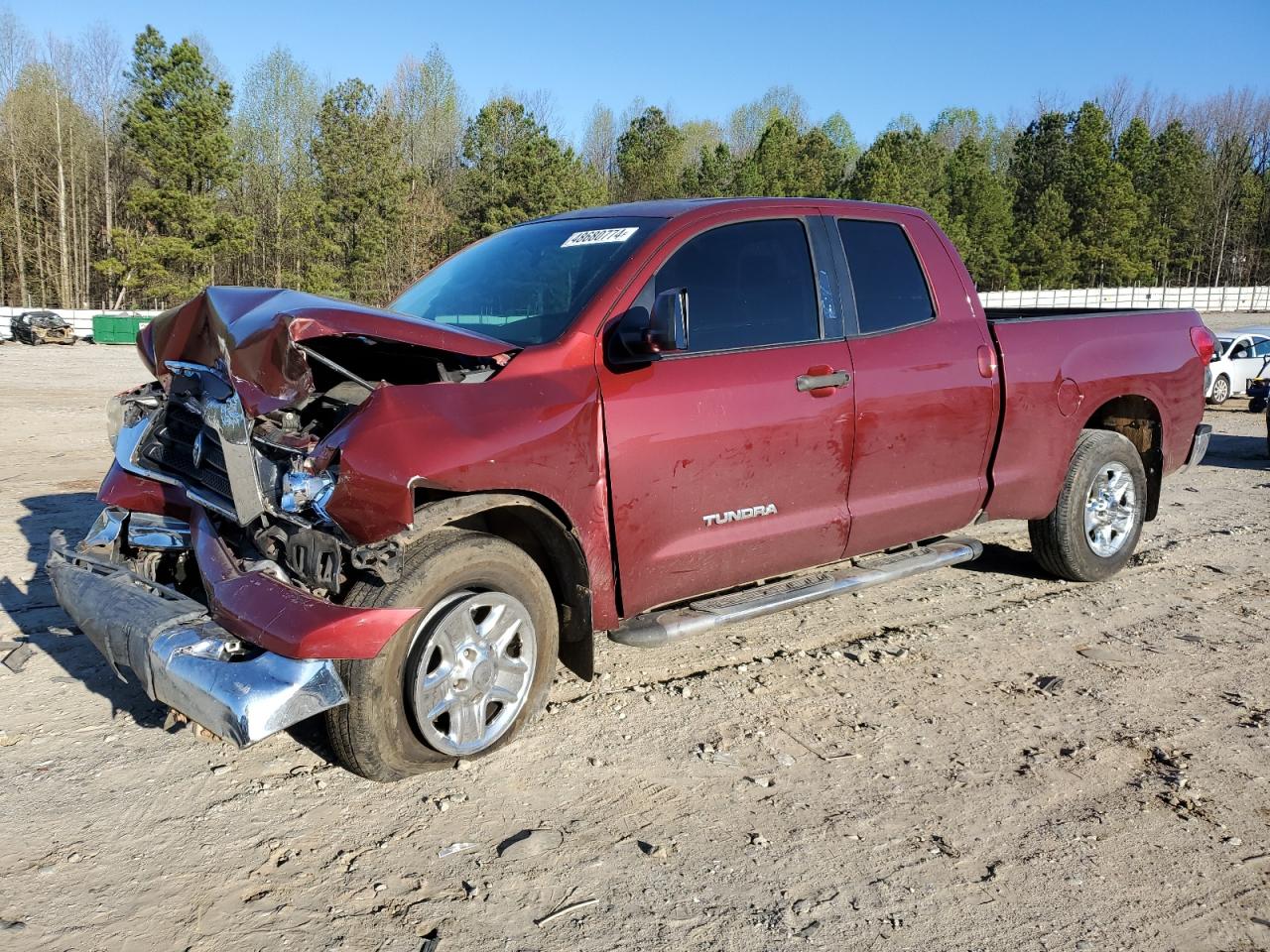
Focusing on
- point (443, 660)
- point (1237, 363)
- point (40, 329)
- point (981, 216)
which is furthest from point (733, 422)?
point (981, 216)

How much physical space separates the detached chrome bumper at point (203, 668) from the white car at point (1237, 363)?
19563 millimetres

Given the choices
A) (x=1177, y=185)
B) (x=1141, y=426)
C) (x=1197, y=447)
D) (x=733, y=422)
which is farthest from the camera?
(x=1177, y=185)

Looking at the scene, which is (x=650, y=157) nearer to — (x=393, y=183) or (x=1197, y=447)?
(x=393, y=183)

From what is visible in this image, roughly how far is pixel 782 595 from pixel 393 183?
44.5 meters

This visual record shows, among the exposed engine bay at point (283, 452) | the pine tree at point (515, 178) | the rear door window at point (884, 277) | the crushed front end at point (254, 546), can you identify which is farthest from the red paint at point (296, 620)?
the pine tree at point (515, 178)

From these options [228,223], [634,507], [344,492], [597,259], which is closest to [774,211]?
[597,259]

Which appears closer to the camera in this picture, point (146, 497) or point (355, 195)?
point (146, 497)

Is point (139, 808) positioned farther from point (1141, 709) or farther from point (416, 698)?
point (1141, 709)

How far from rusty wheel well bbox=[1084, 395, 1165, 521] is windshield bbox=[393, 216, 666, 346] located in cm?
338

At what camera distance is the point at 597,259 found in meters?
4.10

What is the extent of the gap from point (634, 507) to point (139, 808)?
1.97 metres

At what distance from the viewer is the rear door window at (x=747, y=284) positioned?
4.09m

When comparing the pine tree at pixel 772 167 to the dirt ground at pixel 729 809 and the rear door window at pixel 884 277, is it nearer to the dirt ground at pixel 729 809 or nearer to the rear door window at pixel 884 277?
the rear door window at pixel 884 277

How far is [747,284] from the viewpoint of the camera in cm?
429
